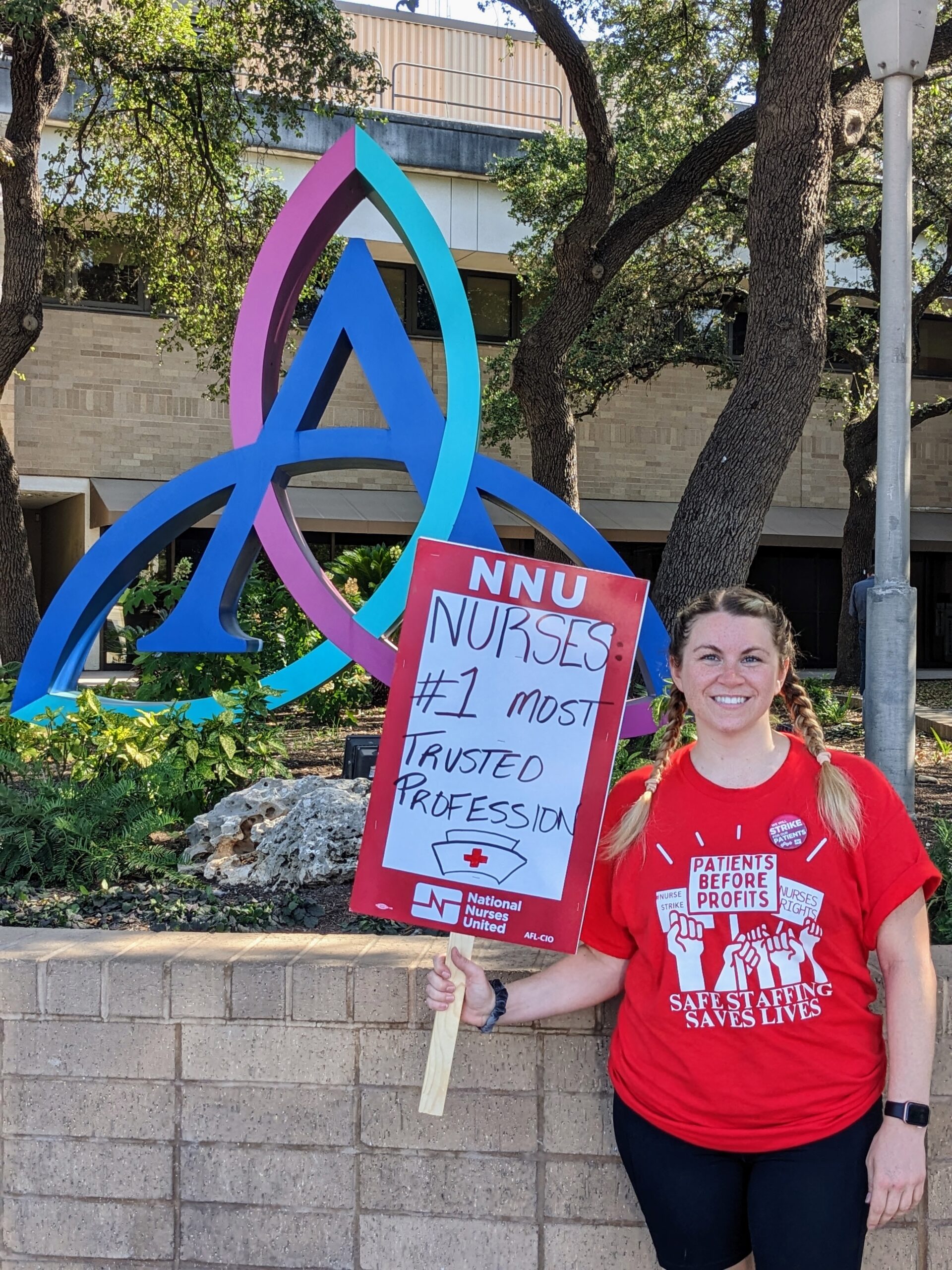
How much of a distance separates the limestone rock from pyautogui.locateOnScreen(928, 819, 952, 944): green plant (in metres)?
2.09

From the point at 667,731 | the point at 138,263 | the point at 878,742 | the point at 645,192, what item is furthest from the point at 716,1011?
the point at 138,263

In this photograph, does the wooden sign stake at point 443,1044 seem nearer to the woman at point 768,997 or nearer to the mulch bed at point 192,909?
the woman at point 768,997

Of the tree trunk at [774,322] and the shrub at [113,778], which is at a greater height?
the tree trunk at [774,322]

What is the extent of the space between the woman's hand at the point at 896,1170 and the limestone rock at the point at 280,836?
9.55 feet

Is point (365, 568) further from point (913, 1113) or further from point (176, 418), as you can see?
point (913, 1113)

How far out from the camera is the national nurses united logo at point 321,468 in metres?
6.38

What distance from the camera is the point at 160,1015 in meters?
2.85

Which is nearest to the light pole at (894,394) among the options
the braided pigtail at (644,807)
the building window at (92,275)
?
the braided pigtail at (644,807)

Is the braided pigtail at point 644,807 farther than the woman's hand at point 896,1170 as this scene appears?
Yes

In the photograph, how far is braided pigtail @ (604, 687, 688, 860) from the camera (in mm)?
2240

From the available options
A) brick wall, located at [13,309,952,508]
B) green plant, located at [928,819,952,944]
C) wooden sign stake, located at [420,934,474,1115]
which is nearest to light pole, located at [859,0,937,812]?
green plant, located at [928,819,952,944]

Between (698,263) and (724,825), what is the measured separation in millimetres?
14044

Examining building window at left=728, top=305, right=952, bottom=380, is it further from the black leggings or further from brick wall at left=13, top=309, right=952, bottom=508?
the black leggings

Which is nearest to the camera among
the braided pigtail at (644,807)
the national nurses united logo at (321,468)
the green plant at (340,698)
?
the braided pigtail at (644,807)
